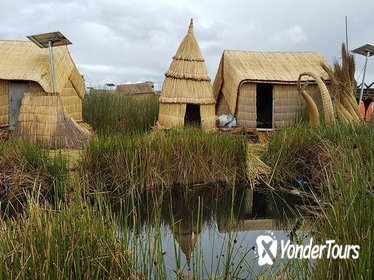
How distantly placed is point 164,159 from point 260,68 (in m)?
5.53

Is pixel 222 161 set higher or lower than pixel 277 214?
higher

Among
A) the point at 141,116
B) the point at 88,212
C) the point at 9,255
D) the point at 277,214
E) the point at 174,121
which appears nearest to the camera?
the point at 9,255

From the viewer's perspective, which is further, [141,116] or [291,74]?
[141,116]

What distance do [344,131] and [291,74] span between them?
498cm

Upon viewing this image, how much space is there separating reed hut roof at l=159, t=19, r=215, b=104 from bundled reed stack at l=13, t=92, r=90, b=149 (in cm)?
234

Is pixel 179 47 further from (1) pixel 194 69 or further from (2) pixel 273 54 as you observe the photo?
(2) pixel 273 54

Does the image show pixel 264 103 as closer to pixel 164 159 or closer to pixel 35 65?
pixel 35 65

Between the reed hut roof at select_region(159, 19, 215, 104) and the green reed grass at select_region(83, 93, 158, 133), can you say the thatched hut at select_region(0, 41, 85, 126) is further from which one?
the reed hut roof at select_region(159, 19, 215, 104)

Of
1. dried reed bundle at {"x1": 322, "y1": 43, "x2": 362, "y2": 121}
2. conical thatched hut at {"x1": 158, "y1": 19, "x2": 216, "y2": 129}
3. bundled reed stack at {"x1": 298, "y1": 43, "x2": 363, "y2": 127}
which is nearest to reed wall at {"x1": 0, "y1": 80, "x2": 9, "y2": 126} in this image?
conical thatched hut at {"x1": 158, "y1": 19, "x2": 216, "y2": 129}

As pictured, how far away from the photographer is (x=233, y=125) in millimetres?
11195

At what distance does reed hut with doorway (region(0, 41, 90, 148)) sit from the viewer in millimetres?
9172

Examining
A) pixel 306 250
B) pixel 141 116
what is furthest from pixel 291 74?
pixel 306 250

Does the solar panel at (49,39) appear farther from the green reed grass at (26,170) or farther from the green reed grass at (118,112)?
the green reed grass at (26,170)

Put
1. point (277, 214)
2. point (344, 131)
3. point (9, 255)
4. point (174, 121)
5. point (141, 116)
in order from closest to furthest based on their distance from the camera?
point (9, 255) → point (277, 214) → point (344, 131) → point (174, 121) → point (141, 116)
